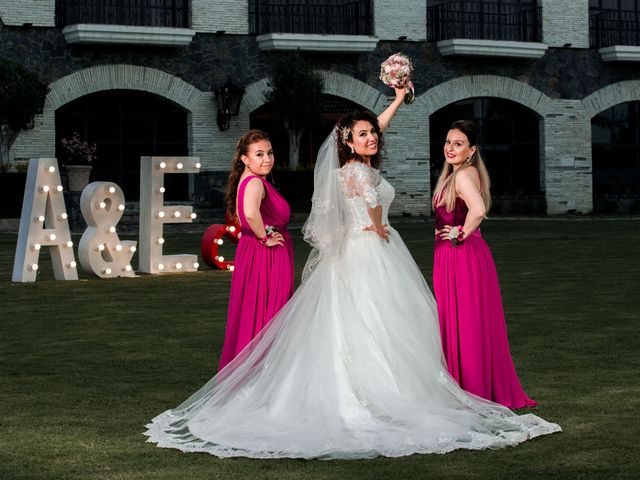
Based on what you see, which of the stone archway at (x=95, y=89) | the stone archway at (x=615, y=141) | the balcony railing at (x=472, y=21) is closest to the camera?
the stone archway at (x=95, y=89)

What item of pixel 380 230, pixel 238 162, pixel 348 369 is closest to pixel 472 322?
pixel 380 230

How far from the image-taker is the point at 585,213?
31859 mm

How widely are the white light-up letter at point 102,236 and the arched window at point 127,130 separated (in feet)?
43.9

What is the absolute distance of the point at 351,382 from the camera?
256 inches

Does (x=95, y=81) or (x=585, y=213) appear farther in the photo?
(x=585, y=213)

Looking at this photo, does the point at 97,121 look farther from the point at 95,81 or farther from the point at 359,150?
the point at 359,150

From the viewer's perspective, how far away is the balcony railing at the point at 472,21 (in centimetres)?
3058

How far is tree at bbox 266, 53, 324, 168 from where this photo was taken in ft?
89.4

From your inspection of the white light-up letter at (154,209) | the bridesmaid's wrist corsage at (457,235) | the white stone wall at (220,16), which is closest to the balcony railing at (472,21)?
the white stone wall at (220,16)

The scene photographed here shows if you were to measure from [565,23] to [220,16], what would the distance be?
883cm

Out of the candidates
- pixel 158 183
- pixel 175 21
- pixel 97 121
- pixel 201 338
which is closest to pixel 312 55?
pixel 175 21

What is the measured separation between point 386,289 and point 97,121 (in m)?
22.5

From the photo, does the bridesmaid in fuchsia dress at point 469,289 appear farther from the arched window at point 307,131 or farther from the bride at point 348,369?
the arched window at point 307,131

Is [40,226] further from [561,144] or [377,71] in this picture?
[561,144]
